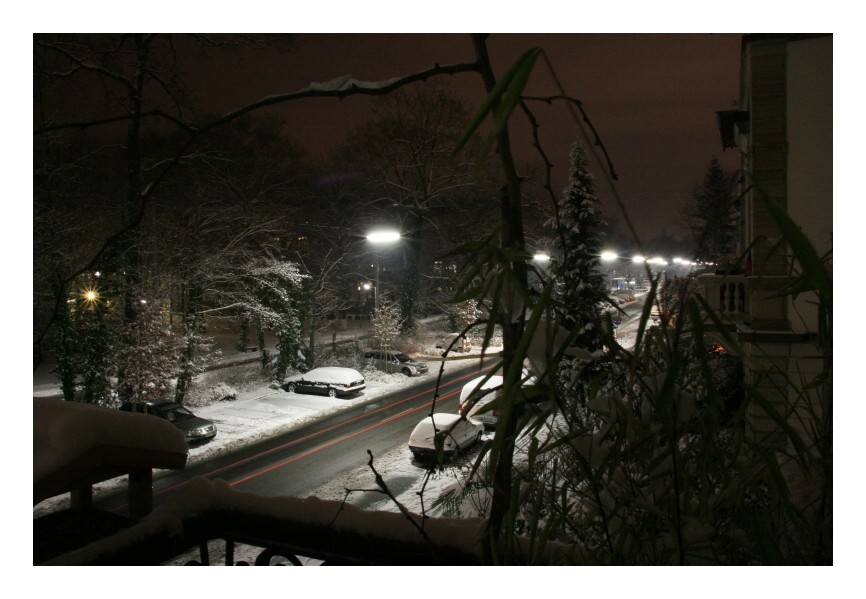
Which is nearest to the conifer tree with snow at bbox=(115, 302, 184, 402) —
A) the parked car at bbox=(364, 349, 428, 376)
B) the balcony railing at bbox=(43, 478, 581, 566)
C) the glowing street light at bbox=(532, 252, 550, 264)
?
the parked car at bbox=(364, 349, 428, 376)

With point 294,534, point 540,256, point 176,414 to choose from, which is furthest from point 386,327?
point 540,256

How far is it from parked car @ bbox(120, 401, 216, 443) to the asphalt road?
50 centimetres

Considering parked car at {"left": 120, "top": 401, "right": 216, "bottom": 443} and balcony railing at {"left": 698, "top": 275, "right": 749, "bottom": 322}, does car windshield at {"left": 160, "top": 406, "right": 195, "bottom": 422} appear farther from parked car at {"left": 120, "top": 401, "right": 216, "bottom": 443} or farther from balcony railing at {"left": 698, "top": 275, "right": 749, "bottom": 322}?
balcony railing at {"left": 698, "top": 275, "right": 749, "bottom": 322}

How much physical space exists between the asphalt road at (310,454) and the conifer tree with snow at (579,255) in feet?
6.40

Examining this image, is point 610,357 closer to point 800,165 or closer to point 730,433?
point 730,433

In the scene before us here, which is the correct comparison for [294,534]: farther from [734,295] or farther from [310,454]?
[310,454]

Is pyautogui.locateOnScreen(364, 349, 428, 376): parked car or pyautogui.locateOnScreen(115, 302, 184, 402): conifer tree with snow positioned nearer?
pyautogui.locateOnScreen(115, 302, 184, 402): conifer tree with snow

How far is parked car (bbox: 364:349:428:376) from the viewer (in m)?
12.0

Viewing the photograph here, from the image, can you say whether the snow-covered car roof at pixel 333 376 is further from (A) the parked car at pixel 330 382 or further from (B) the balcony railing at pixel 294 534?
(B) the balcony railing at pixel 294 534

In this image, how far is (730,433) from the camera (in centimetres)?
86

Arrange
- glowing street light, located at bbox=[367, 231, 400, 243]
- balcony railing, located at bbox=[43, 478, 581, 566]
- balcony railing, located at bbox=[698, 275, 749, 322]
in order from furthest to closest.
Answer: balcony railing, located at bbox=[698, 275, 749, 322], glowing street light, located at bbox=[367, 231, 400, 243], balcony railing, located at bbox=[43, 478, 581, 566]

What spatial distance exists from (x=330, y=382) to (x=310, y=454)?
330 cm

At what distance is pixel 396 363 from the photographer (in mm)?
12148
